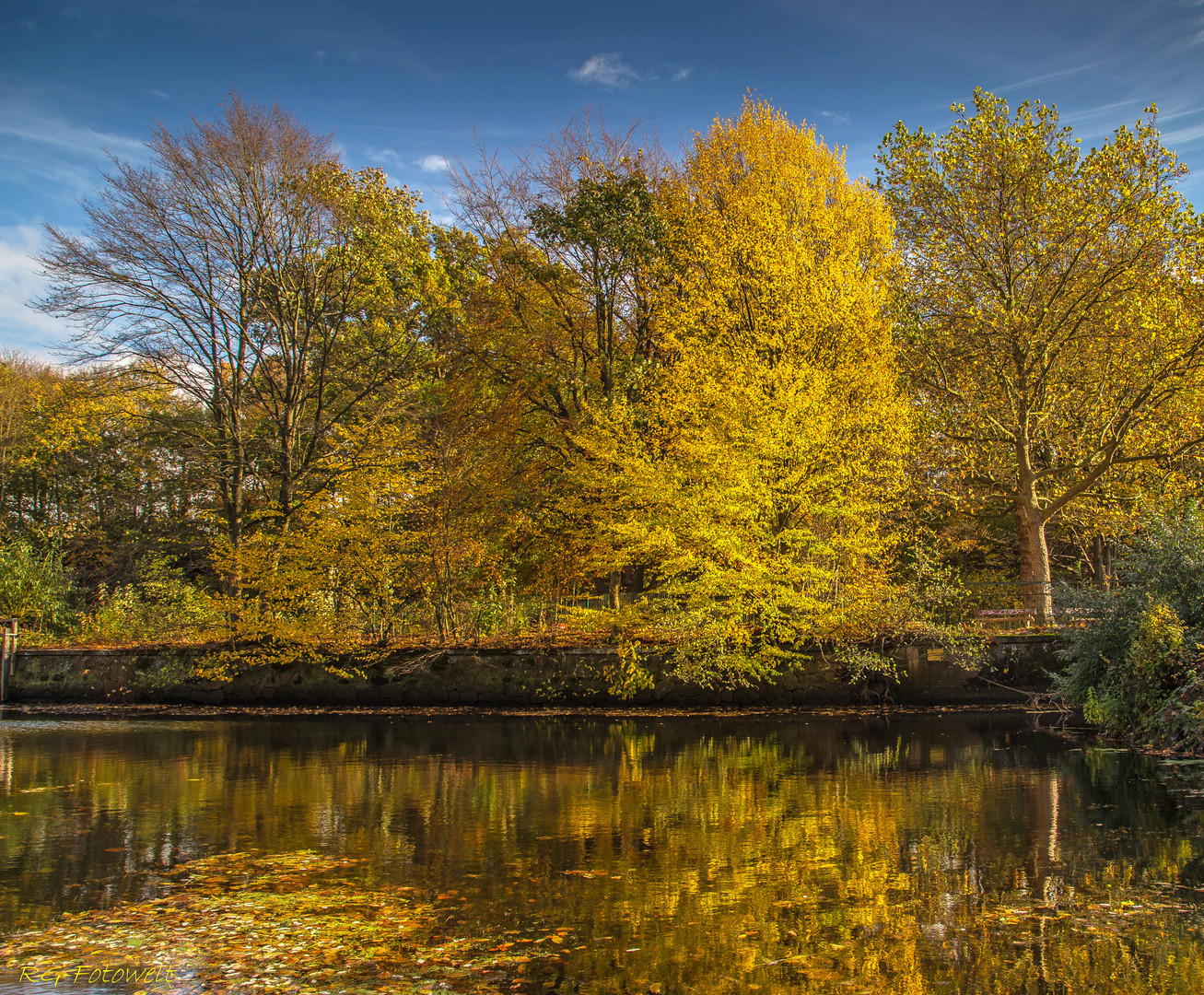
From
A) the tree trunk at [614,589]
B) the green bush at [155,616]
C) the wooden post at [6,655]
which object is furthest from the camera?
the green bush at [155,616]

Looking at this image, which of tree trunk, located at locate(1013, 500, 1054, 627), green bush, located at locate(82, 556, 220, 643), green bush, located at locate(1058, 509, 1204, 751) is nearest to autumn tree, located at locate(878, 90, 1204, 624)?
tree trunk, located at locate(1013, 500, 1054, 627)

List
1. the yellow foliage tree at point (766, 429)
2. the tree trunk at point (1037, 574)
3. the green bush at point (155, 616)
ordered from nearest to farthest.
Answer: the yellow foliage tree at point (766, 429) → the tree trunk at point (1037, 574) → the green bush at point (155, 616)

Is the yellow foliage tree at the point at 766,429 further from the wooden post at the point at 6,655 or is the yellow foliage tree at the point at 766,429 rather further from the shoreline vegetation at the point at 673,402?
the wooden post at the point at 6,655

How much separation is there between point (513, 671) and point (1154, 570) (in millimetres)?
12441

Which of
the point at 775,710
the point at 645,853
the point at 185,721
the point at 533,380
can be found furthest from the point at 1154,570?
the point at 185,721

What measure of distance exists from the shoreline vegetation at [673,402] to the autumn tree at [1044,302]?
0.32 ft

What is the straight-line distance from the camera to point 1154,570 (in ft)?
44.7

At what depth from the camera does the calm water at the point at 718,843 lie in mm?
5023

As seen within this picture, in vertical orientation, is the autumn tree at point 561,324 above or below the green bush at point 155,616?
above

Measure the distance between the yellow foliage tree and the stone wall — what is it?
1.12 metres

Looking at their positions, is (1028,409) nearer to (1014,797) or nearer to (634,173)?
(634,173)

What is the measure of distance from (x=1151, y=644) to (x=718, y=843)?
340 inches

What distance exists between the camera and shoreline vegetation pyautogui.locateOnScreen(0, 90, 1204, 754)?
18719 millimetres

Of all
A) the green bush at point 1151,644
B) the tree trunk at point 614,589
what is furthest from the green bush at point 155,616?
the green bush at point 1151,644
